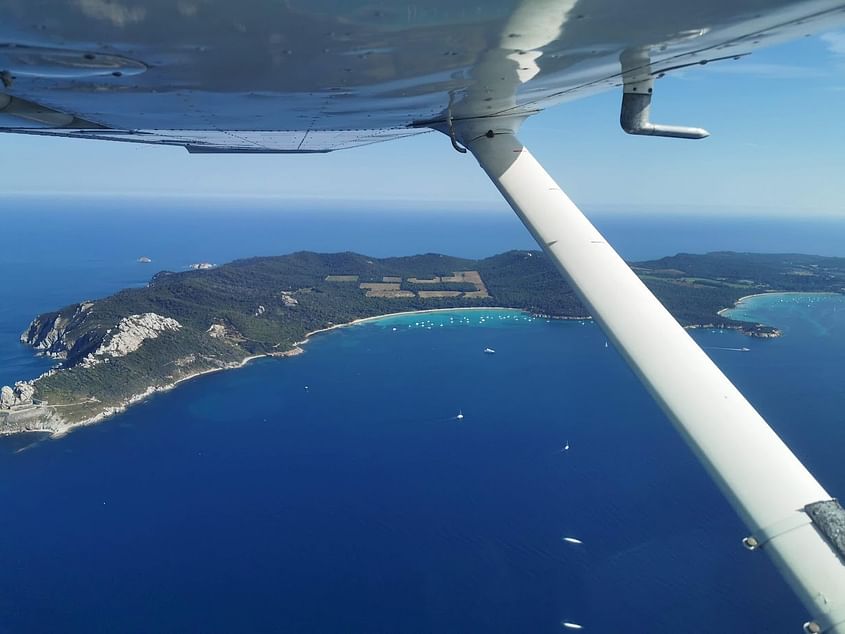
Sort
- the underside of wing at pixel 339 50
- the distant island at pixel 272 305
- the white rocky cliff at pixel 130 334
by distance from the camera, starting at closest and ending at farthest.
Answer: the underside of wing at pixel 339 50 → the distant island at pixel 272 305 → the white rocky cliff at pixel 130 334

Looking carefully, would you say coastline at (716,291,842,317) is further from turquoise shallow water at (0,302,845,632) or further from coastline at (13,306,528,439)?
coastline at (13,306,528,439)

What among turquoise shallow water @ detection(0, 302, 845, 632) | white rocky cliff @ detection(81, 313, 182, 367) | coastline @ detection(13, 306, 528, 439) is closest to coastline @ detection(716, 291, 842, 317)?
turquoise shallow water @ detection(0, 302, 845, 632)

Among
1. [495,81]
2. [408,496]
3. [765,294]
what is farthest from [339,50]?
[765,294]

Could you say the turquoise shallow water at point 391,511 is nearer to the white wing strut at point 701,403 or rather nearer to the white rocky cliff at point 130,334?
the white rocky cliff at point 130,334

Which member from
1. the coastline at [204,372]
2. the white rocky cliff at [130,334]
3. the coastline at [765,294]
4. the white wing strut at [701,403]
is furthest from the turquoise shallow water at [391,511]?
the white wing strut at [701,403]

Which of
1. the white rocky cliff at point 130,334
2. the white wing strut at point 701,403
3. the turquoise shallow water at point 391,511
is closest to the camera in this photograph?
the white wing strut at point 701,403

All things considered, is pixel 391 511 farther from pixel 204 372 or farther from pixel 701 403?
pixel 701 403

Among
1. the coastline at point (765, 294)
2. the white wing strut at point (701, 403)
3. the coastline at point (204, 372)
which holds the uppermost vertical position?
the coastline at point (204, 372)
